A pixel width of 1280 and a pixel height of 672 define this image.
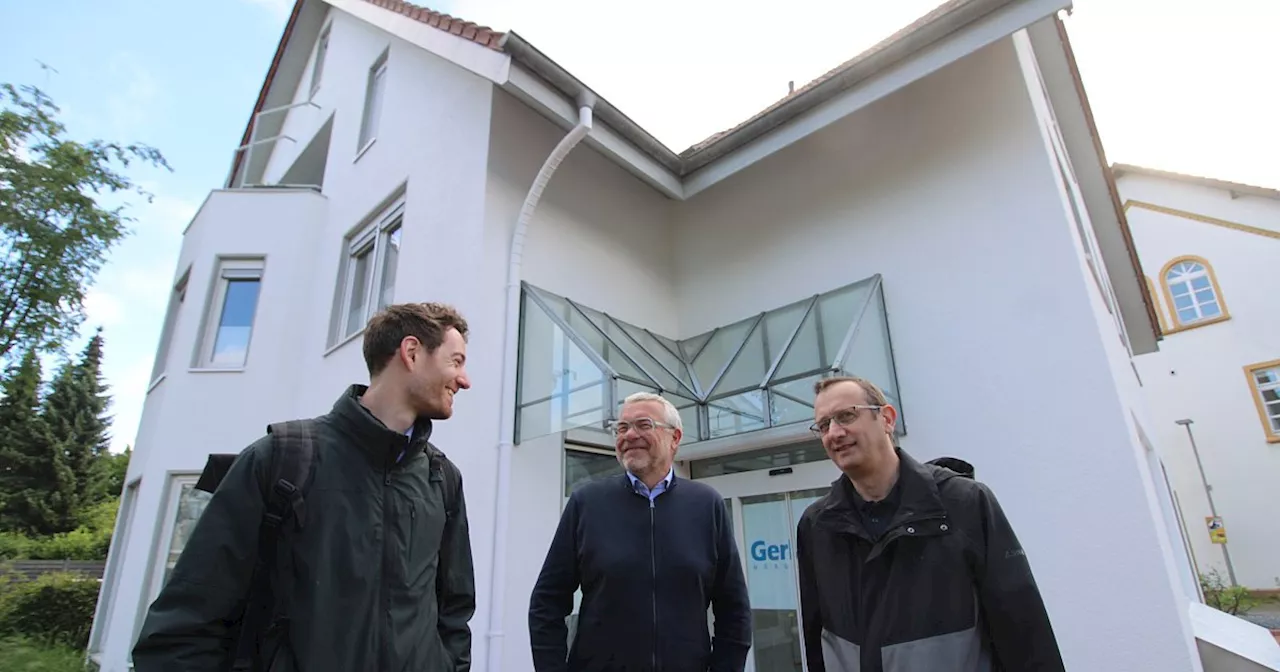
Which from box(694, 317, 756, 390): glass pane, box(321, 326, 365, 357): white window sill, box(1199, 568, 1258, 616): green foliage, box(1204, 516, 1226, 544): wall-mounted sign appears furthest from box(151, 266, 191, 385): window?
box(1204, 516, 1226, 544): wall-mounted sign

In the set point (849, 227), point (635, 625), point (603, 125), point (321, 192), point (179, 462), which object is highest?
point (321, 192)

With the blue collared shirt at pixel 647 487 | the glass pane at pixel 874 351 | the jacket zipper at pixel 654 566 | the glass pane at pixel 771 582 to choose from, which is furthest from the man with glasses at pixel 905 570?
the glass pane at pixel 771 582

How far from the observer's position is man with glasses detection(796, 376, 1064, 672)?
169 cm

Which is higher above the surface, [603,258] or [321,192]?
[321,192]

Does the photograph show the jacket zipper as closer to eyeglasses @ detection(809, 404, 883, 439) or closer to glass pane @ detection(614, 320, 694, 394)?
eyeglasses @ detection(809, 404, 883, 439)

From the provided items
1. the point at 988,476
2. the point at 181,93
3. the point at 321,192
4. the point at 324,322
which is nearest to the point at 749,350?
the point at 988,476

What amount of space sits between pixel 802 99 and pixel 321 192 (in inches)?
265

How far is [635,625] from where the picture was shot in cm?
224

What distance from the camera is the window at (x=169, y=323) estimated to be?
28.1 feet

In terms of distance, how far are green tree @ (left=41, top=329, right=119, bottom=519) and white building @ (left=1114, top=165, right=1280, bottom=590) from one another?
122ft

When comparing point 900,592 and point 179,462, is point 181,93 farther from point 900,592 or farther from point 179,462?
point 900,592

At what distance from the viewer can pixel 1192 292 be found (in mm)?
16844

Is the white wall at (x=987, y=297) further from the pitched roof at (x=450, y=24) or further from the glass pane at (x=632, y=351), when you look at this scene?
the pitched roof at (x=450, y=24)

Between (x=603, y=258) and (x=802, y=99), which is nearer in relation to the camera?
(x=802, y=99)
